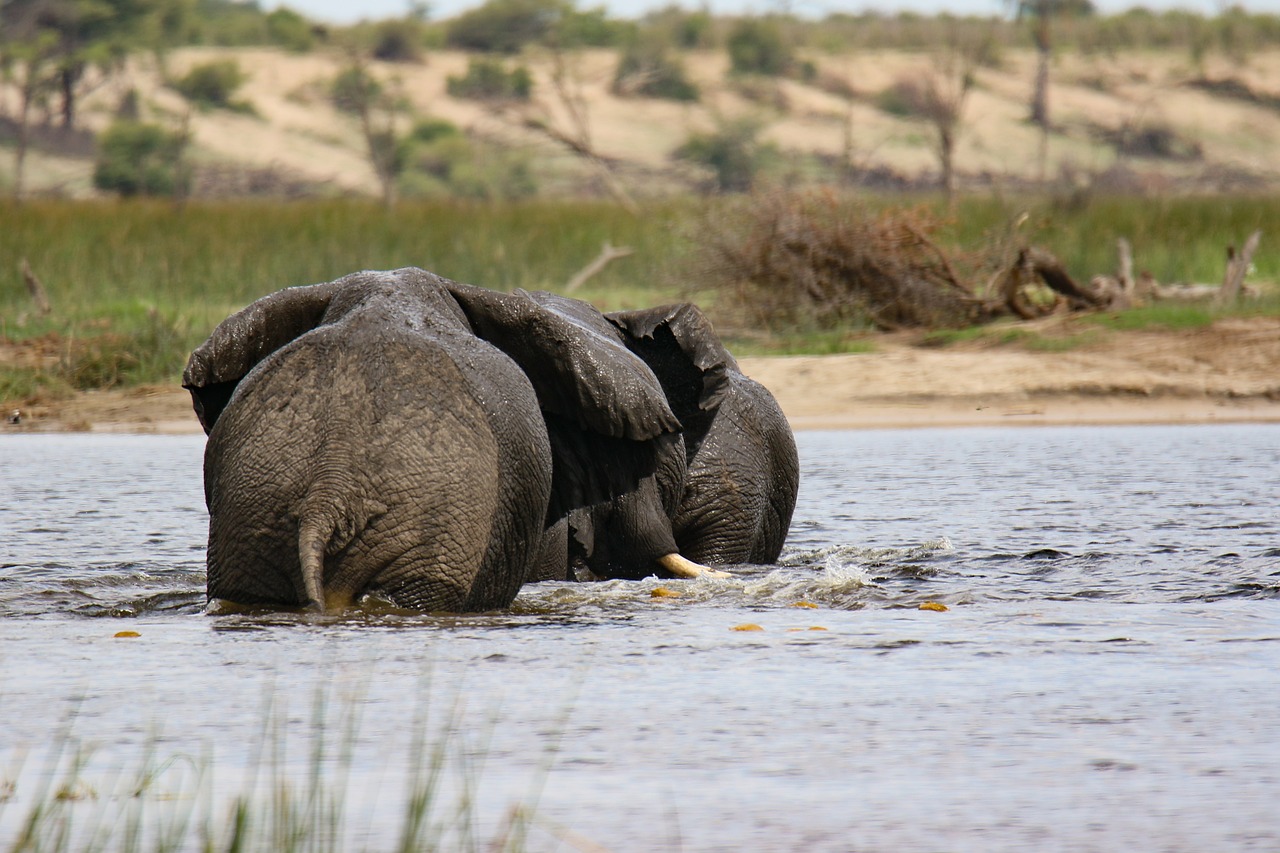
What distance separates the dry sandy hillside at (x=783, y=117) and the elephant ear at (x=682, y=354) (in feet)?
110

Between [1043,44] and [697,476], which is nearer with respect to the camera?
[697,476]

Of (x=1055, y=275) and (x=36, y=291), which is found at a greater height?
(x=1055, y=275)

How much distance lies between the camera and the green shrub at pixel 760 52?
2112 inches

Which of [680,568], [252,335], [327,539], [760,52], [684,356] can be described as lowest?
[680,568]

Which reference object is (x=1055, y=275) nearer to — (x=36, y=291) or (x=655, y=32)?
(x=36, y=291)

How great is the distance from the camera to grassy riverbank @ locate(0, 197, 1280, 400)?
13508 mm

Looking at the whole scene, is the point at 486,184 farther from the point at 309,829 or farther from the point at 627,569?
the point at 309,829

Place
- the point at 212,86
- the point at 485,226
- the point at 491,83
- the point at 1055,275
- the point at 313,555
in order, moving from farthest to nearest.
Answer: the point at 491,83
the point at 212,86
the point at 485,226
the point at 1055,275
the point at 313,555

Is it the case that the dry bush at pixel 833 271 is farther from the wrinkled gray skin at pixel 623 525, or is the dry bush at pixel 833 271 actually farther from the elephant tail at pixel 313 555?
the elephant tail at pixel 313 555

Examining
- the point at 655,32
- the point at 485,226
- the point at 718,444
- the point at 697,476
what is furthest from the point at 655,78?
the point at 697,476

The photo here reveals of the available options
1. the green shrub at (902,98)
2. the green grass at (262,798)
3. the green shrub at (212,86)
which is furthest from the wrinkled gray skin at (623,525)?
the green shrub at (902,98)

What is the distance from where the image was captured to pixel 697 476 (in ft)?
19.9

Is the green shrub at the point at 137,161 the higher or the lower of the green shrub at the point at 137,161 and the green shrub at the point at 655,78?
the lower

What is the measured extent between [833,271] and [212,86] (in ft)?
113
